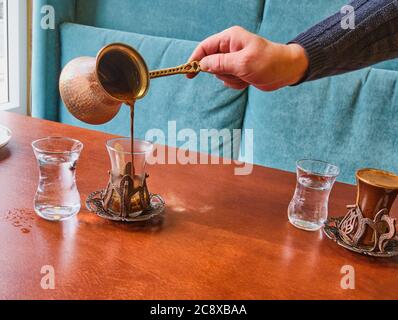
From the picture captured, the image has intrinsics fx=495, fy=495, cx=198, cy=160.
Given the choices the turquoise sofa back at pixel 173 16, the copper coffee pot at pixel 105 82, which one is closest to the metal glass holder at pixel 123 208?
the copper coffee pot at pixel 105 82

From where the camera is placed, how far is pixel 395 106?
1.56m

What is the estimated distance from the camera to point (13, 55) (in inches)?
90.7

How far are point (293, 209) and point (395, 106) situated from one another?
898 mm

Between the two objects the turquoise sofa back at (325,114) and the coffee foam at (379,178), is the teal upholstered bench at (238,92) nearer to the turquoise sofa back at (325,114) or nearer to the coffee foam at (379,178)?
the turquoise sofa back at (325,114)

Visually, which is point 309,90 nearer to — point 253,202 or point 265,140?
point 265,140

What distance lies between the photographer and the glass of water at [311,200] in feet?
2.67

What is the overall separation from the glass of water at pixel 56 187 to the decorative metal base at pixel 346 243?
0.41 m

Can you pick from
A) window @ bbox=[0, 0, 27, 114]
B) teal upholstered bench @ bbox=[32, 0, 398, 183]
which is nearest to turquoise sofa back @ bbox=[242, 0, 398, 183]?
teal upholstered bench @ bbox=[32, 0, 398, 183]

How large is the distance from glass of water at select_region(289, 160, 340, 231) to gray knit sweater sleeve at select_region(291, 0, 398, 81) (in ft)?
0.75

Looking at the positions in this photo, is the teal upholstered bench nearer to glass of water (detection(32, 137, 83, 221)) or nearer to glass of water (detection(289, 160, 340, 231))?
glass of water (detection(289, 160, 340, 231))

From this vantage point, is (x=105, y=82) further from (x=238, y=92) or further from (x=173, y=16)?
(x=173, y=16)

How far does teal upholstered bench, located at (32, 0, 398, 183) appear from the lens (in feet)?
5.28

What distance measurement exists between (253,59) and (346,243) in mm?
350

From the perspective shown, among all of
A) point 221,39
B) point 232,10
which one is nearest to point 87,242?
point 221,39
